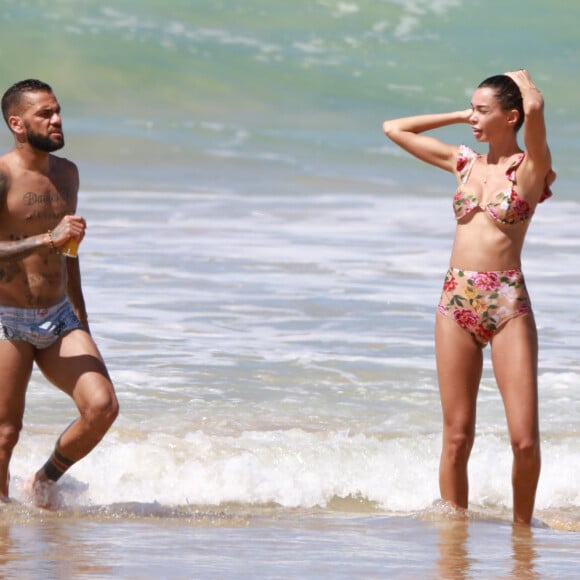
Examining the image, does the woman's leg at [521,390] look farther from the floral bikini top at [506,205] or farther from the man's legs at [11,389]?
the man's legs at [11,389]

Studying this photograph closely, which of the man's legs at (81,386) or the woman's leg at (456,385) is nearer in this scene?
the man's legs at (81,386)

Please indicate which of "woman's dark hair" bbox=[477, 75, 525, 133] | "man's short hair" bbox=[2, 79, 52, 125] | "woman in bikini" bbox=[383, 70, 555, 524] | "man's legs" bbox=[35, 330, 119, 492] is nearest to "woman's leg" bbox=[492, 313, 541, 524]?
"woman in bikini" bbox=[383, 70, 555, 524]

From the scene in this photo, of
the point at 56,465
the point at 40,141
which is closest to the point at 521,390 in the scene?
the point at 56,465

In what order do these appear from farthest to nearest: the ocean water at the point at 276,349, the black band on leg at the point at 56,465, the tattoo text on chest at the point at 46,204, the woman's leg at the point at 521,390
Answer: the black band on leg at the point at 56,465, the tattoo text on chest at the point at 46,204, the woman's leg at the point at 521,390, the ocean water at the point at 276,349

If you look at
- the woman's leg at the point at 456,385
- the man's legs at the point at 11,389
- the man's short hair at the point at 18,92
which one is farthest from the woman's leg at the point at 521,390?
the man's short hair at the point at 18,92

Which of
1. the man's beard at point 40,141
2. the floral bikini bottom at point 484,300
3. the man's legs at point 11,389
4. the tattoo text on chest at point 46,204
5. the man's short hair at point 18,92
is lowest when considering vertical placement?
the man's legs at point 11,389

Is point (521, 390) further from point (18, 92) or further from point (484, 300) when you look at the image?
point (18, 92)

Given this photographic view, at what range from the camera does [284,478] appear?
7.57 metres

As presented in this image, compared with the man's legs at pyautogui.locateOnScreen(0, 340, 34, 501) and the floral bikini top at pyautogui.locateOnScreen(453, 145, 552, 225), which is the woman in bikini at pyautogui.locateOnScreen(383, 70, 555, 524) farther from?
the man's legs at pyautogui.locateOnScreen(0, 340, 34, 501)

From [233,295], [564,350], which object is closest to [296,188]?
[233,295]

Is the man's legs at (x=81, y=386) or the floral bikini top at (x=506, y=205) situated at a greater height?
the floral bikini top at (x=506, y=205)

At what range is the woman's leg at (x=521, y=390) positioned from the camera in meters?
6.06

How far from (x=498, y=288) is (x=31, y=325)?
1.84 metres

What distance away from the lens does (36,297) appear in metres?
6.19
